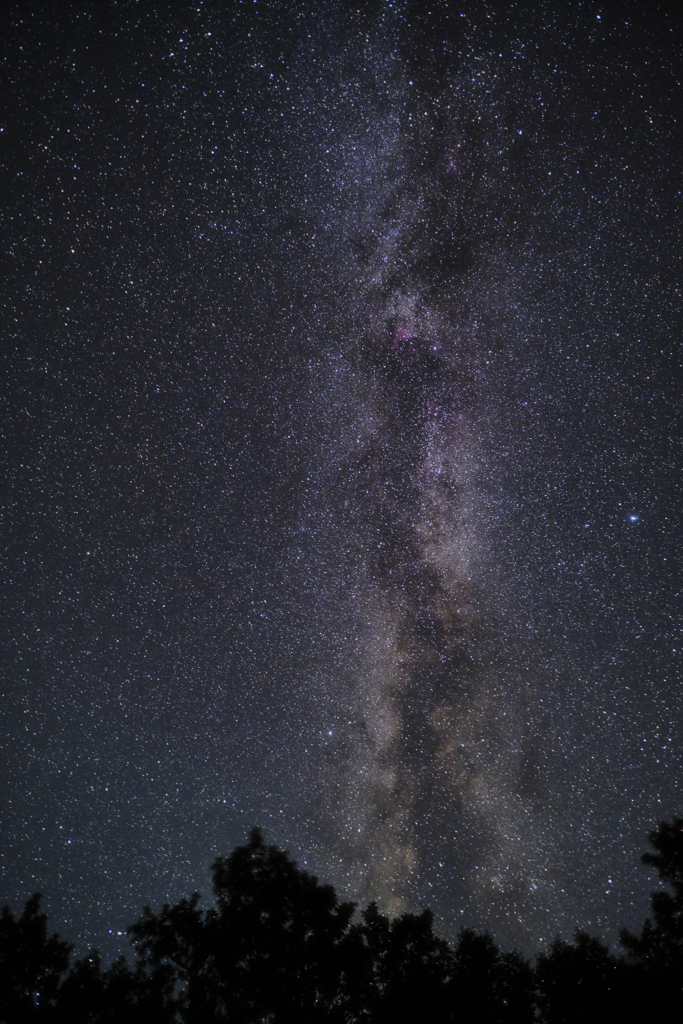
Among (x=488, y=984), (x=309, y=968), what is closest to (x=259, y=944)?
(x=309, y=968)

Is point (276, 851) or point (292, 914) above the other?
point (276, 851)

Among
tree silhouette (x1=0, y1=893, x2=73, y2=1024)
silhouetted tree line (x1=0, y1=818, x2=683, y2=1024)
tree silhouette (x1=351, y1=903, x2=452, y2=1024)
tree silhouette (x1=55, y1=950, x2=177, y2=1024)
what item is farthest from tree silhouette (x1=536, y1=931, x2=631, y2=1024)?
tree silhouette (x1=0, y1=893, x2=73, y2=1024)

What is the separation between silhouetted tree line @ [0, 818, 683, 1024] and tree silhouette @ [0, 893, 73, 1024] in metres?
0.02

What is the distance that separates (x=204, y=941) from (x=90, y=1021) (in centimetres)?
186

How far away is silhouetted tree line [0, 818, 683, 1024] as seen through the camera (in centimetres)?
847

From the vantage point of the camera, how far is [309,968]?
904 cm

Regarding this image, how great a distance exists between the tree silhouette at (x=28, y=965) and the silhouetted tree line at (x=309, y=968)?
2 centimetres

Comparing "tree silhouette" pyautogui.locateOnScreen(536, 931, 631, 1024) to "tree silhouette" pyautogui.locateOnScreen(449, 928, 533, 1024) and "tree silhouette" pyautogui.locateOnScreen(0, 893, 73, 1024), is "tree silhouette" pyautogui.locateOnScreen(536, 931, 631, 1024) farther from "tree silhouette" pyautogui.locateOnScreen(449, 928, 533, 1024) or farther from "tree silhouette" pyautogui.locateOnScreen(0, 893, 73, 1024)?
"tree silhouette" pyautogui.locateOnScreen(0, 893, 73, 1024)

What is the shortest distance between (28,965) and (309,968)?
4594mm

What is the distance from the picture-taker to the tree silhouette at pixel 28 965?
29.5ft

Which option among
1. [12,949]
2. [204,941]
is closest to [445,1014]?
[204,941]

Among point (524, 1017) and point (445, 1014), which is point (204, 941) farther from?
point (524, 1017)

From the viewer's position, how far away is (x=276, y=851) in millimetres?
9805

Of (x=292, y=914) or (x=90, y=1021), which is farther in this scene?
(x=292, y=914)
